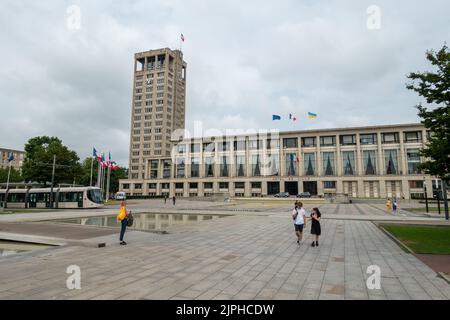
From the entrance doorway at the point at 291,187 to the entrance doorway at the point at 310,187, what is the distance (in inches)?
110

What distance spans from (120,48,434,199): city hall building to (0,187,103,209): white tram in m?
53.7

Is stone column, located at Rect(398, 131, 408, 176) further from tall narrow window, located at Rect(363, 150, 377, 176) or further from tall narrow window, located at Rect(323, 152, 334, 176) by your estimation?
tall narrow window, located at Rect(323, 152, 334, 176)

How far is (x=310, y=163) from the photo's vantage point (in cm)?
8512

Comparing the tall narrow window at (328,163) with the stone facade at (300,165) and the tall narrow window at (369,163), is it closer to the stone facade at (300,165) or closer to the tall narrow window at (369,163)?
the stone facade at (300,165)

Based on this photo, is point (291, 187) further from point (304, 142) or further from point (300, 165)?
point (304, 142)

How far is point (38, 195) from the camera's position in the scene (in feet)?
128

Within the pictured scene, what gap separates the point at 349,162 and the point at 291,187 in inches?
730

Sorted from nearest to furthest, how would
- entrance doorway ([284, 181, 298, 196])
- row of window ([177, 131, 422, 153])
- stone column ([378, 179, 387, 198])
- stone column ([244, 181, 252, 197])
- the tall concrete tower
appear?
stone column ([378, 179, 387, 198]), row of window ([177, 131, 422, 153]), entrance doorway ([284, 181, 298, 196]), stone column ([244, 181, 252, 197]), the tall concrete tower

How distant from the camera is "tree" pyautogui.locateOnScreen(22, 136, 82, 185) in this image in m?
54.1

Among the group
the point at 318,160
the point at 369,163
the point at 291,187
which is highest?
the point at 318,160

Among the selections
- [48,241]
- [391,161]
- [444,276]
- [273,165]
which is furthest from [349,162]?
[48,241]

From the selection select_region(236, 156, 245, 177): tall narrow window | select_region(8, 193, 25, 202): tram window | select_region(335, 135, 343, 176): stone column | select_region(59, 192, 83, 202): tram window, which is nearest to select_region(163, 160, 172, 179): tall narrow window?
A: select_region(236, 156, 245, 177): tall narrow window

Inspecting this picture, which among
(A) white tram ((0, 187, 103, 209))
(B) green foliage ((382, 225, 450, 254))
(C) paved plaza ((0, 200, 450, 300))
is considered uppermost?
(A) white tram ((0, 187, 103, 209))
